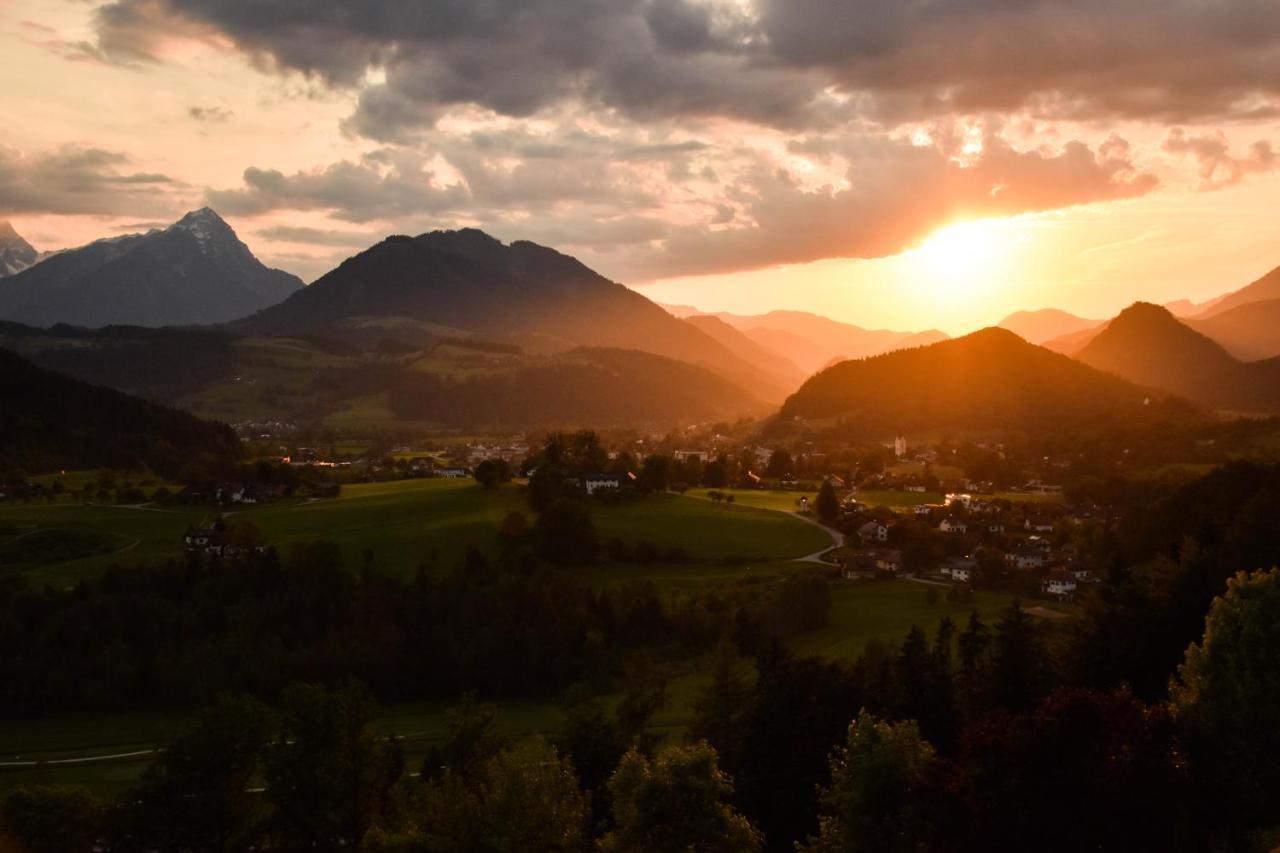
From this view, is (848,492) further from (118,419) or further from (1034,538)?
(118,419)

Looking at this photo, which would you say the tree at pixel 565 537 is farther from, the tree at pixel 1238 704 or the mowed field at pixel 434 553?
the tree at pixel 1238 704

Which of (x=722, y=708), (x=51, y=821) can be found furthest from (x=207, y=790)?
(x=722, y=708)

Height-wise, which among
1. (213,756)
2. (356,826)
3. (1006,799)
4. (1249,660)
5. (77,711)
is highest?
(1249,660)

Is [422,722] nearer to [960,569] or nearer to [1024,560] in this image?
[960,569]

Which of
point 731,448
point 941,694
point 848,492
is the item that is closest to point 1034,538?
point 848,492

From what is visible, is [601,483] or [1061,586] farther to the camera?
[601,483]

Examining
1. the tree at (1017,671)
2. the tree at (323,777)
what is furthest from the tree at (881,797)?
the tree at (323,777)
